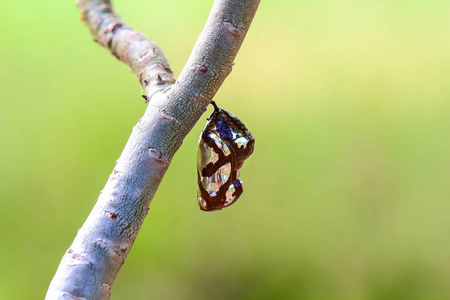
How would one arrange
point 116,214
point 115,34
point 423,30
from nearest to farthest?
point 116,214
point 115,34
point 423,30

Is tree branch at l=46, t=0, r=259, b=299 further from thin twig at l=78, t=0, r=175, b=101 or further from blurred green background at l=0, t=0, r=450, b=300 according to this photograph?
blurred green background at l=0, t=0, r=450, b=300

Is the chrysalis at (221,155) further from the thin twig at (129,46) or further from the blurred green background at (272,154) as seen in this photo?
the blurred green background at (272,154)

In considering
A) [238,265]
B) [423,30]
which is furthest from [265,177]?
[423,30]

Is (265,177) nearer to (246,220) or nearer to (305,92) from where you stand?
(246,220)

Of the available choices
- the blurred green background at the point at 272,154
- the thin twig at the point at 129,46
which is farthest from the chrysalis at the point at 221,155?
the blurred green background at the point at 272,154

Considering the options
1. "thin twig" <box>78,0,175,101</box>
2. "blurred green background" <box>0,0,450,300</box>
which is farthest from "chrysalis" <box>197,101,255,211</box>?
"blurred green background" <box>0,0,450,300</box>

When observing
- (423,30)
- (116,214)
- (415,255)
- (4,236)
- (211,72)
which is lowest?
(4,236)

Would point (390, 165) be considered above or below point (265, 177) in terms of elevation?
above

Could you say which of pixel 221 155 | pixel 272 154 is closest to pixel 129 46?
pixel 221 155
